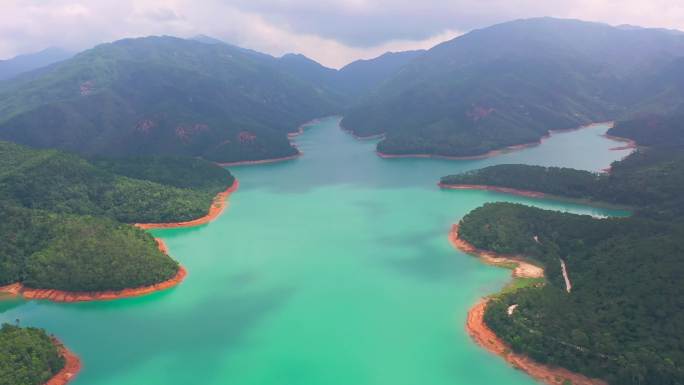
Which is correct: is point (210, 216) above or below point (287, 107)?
below

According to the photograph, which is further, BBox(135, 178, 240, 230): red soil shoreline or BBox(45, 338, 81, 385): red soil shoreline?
BBox(135, 178, 240, 230): red soil shoreline

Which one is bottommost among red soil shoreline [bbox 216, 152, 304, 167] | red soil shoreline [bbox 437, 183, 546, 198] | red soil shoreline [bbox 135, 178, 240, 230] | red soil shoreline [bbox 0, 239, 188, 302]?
red soil shoreline [bbox 0, 239, 188, 302]

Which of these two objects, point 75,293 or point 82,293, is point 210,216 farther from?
point 75,293

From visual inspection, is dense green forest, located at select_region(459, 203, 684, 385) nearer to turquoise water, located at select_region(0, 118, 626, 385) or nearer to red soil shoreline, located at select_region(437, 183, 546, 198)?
turquoise water, located at select_region(0, 118, 626, 385)

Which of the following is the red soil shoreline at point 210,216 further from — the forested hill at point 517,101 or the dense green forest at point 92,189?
the forested hill at point 517,101

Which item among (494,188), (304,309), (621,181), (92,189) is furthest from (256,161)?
(304,309)

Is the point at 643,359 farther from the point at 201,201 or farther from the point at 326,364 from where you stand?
the point at 201,201

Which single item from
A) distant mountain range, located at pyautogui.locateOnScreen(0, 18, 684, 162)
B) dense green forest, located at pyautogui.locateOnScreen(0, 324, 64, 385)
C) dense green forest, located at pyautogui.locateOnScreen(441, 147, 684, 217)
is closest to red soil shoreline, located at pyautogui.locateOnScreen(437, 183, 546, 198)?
dense green forest, located at pyautogui.locateOnScreen(441, 147, 684, 217)
